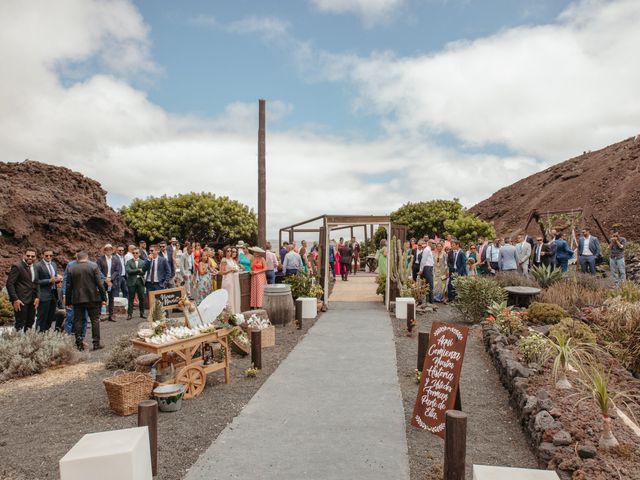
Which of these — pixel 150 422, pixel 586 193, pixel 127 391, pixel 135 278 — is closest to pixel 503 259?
pixel 135 278

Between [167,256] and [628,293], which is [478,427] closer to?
[628,293]

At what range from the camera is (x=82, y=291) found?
873cm

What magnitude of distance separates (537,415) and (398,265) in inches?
362

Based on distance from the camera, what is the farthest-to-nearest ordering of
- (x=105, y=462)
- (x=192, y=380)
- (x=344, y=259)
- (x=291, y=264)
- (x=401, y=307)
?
(x=344, y=259) < (x=291, y=264) < (x=401, y=307) < (x=192, y=380) < (x=105, y=462)

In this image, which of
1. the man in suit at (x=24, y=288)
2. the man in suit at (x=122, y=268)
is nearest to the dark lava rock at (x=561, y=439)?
the man in suit at (x=24, y=288)

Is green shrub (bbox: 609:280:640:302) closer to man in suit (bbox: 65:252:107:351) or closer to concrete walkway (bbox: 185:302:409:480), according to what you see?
concrete walkway (bbox: 185:302:409:480)

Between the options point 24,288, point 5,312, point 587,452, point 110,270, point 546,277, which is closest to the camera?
point 587,452

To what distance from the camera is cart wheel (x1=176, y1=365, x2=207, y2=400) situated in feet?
20.1

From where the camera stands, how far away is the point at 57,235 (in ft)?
57.5

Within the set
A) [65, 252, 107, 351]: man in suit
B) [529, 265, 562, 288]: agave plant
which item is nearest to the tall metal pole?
[65, 252, 107, 351]: man in suit

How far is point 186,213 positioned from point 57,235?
11.2 m

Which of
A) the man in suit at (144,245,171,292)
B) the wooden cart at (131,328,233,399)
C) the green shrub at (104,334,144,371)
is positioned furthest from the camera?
the man in suit at (144,245,171,292)

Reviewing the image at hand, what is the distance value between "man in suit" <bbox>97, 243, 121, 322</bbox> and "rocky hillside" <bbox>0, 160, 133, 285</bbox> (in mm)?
4485

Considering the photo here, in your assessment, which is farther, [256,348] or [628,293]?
[628,293]
